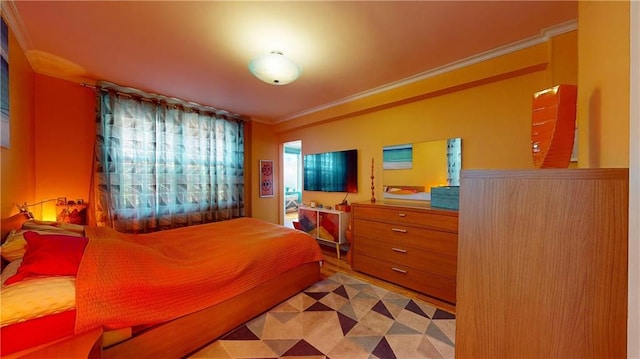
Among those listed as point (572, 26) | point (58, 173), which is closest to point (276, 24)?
point (572, 26)

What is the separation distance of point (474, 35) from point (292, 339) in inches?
116

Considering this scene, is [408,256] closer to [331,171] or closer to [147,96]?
[331,171]

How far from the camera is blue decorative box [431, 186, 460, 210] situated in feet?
7.43

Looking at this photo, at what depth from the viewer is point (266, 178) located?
4680mm

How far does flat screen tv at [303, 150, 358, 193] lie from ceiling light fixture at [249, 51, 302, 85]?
5.96 feet

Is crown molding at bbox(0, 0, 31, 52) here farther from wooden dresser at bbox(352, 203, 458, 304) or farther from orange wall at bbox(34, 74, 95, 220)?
wooden dresser at bbox(352, 203, 458, 304)

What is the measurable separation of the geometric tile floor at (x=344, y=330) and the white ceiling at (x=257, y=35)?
2.47m

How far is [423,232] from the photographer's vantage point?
2328 mm

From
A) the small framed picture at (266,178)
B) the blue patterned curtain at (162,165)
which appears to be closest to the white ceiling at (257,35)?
the blue patterned curtain at (162,165)

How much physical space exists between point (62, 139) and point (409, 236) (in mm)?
4246

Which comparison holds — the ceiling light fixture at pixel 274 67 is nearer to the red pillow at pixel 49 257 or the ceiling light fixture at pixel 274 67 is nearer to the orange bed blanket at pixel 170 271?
the orange bed blanket at pixel 170 271

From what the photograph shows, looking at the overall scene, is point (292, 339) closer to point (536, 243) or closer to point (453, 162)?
point (536, 243)

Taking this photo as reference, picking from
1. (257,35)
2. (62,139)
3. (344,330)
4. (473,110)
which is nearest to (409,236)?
(344,330)

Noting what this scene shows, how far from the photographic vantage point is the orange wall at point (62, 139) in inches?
98.8
